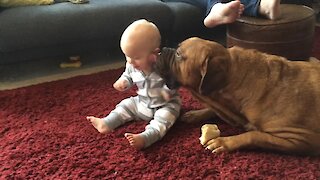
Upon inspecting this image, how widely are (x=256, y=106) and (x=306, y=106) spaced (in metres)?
0.15

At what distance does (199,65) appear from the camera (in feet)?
4.43

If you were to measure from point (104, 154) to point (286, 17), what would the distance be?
0.96 metres

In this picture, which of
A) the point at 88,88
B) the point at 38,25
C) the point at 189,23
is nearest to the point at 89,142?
the point at 88,88

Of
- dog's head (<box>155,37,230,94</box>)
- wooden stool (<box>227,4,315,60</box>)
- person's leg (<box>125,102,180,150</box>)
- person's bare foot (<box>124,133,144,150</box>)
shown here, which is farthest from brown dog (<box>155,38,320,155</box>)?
wooden stool (<box>227,4,315,60</box>)

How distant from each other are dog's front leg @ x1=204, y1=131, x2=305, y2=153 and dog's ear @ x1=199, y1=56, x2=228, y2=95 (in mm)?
171

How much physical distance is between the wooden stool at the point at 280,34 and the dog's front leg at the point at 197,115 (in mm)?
392

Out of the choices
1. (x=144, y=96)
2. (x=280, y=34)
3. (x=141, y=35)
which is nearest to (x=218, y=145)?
(x=144, y=96)

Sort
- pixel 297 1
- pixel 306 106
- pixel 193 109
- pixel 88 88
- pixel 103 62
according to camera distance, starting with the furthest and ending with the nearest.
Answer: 1. pixel 297 1
2. pixel 103 62
3. pixel 88 88
4. pixel 193 109
5. pixel 306 106

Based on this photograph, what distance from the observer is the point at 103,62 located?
2.34m

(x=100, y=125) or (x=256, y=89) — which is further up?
(x=256, y=89)

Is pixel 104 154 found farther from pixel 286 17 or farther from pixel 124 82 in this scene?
pixel 286 17

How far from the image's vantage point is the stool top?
1.76m

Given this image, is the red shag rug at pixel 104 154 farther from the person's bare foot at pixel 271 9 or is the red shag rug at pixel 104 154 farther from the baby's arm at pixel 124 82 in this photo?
the person's bare foot at pixel 271 9

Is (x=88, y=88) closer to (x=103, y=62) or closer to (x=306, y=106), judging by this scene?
(x=103, y=62)
